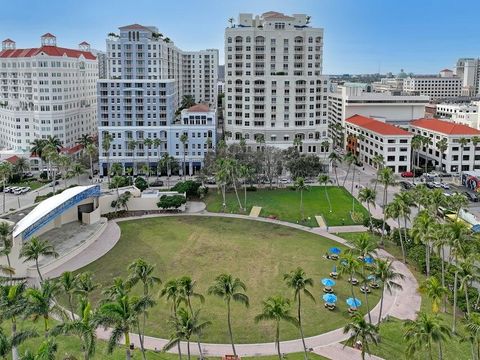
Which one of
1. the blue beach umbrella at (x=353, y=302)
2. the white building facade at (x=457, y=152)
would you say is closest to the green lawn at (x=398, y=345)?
the blue beach umbrella at (x=353, y=302)

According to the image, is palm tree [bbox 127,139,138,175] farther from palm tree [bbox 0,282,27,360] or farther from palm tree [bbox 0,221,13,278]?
palm tree [bbox 0,282,27,360]

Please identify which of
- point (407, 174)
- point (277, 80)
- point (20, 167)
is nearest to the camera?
point (20, 167)

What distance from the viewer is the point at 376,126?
126 meters

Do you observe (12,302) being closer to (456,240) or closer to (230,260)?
(230,260)

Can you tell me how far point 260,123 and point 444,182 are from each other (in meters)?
47.6

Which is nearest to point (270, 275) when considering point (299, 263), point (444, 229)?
point (299, 263)

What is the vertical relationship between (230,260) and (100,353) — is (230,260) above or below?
above

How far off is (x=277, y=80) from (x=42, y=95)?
61.5 m

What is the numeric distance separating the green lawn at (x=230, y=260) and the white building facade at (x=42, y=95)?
58671 millimetres

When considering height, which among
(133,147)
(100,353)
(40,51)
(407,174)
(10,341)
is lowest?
(100,353)

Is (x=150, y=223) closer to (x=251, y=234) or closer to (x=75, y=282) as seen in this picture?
(x=251, y=234)

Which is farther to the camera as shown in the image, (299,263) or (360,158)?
(360,158)

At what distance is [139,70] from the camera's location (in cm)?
12912

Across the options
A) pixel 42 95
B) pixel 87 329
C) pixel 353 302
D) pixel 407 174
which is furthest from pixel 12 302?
pixel 42 95
